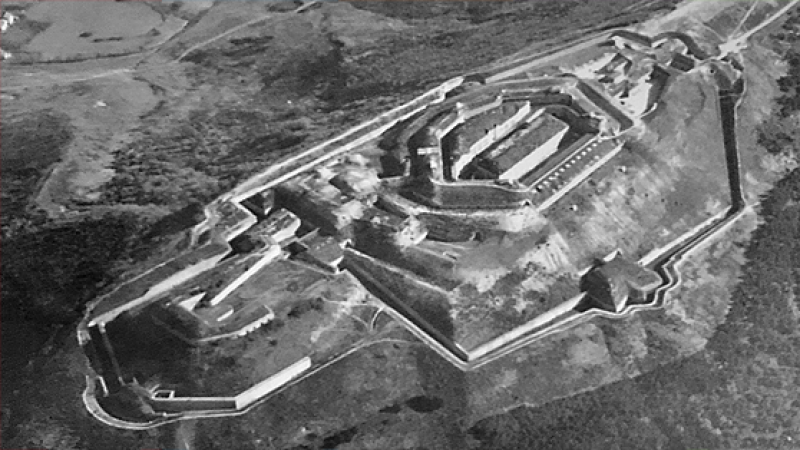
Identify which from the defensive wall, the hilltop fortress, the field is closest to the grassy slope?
the field

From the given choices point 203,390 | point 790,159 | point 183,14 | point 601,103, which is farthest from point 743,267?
point 183,14

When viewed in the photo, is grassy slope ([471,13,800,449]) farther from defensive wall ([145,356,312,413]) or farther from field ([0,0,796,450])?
defensive wall ([145,356,312,413])

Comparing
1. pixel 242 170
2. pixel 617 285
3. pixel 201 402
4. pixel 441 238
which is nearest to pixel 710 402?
pixel 617 285

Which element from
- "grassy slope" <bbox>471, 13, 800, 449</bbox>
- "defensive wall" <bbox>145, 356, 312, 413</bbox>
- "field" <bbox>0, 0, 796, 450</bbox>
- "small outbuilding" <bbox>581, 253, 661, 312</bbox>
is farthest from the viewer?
"small outbuilding" <bbox>581, 253, 661, 312</bbox>

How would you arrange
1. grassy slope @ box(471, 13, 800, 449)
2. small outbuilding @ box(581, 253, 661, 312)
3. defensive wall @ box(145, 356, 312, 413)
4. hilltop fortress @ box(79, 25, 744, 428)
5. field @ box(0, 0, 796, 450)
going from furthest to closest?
small outbuilding @ box(581, 253, 661, 312)
hilltop fortress @ box(79, 25, 744, 428)
defensive wall @ box(145, 356, 312, 413)
field @ box(0, 0, 796, 450)
grassy slope @ box(471, 13, 800, 449)

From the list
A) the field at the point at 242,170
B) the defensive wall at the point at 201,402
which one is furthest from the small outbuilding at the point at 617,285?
the defensive wall at the point at 201,402

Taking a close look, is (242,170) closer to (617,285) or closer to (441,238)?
(441,238)

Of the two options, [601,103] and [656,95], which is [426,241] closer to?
[601,103]

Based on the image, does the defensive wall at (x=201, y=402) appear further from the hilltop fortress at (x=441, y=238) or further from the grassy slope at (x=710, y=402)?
the grassy slope at (x=710, y=402)
